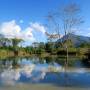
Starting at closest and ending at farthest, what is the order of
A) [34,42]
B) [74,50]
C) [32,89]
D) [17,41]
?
[32,89] < [74,50] < [17,41] < [34,42]

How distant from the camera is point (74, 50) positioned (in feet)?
183

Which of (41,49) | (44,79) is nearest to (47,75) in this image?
(44,79)

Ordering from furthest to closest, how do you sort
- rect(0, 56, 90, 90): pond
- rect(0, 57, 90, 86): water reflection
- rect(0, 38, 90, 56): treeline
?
rect(0, 38, 90, 56): treeline < rect(0, 57, 90, 86): water reflection < rect(0, 56, 90, 90): pond

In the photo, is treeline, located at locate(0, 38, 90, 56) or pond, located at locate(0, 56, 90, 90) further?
treeline, located at locate(0, 38, 90, 56)

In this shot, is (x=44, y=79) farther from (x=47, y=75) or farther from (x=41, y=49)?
(x=41, y=49)

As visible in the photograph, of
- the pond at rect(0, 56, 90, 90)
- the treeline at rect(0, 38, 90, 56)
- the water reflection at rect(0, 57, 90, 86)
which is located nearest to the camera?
the pond at rect(0, 56, 90, 90)

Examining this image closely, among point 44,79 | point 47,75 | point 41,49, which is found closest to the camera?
point 44,79

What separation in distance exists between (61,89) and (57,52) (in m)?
48.5

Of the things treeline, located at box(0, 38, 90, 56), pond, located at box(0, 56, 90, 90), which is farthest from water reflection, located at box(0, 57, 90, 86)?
treeline, located at box(0, 38, 90, 56)

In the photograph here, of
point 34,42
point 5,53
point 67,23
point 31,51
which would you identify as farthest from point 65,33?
→ point 34,42

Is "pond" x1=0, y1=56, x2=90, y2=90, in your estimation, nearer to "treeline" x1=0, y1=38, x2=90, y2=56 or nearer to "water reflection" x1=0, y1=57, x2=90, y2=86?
"water reflection" x1=0, y1=57, x2=90, y2=86

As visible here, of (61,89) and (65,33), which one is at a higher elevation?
(65,33)

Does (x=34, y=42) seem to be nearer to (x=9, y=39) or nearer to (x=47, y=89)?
(x=9, y=39)

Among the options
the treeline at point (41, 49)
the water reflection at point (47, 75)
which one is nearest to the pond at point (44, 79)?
the water reflection at point (47, 75)
